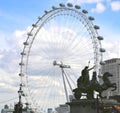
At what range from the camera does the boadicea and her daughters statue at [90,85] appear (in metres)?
57.1

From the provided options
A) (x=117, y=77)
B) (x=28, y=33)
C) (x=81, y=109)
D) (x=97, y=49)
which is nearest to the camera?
(x=81, y=109)

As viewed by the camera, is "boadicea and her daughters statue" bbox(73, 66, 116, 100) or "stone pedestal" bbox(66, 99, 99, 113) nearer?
"stone pedestal" bbox(66, 99, 99, 113)

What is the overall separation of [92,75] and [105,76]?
2171 mm

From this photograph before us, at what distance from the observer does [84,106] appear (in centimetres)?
5653

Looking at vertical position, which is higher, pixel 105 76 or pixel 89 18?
pixel 89 18

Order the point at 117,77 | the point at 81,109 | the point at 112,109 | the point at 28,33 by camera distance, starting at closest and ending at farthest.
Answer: the point at 112,109 → the point at 81,109 → the point at 28,33 → the point at 117,77

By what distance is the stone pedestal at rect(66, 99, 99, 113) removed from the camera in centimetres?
5512

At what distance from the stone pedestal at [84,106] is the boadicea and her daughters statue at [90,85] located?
1341mm

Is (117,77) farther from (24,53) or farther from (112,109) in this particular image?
(112,109)

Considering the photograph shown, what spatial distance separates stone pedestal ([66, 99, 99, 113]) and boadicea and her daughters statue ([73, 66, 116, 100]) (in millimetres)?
1341

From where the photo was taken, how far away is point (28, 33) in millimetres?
80812

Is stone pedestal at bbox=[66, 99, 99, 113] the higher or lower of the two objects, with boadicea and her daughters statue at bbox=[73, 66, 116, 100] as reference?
lower

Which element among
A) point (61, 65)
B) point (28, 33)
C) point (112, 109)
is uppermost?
point (28, 33)

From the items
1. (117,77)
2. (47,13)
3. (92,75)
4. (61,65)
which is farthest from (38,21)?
(117,77)
